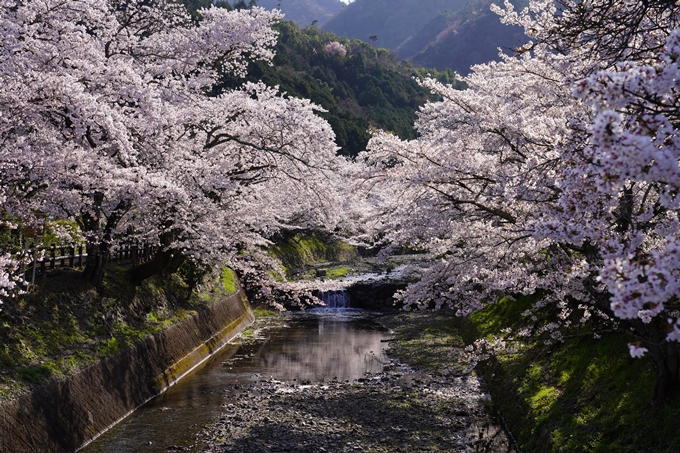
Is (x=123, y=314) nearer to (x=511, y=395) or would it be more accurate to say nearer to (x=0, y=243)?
(x=0, y=243)

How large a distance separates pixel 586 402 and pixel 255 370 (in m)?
9.58

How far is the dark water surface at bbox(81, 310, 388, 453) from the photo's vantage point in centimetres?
1030

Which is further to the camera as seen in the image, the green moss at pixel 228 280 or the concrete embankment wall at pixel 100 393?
the green moss at pixel 228 280

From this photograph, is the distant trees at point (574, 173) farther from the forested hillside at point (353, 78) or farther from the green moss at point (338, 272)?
the forested hillside at point (353, 78)

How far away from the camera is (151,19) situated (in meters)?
16.2

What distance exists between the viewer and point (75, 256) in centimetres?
1422

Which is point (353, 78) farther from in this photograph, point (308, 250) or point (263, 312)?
point (263, 312)

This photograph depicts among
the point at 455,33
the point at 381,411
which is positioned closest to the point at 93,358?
the point at 381,411

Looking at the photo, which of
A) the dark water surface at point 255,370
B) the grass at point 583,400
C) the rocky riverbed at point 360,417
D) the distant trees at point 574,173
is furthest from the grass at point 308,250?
the grass at point 583,400

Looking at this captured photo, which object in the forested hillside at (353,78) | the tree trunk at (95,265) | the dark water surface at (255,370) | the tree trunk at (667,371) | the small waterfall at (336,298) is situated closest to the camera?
the tree trunk at (667,371)

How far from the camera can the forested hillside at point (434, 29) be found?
13325 cm

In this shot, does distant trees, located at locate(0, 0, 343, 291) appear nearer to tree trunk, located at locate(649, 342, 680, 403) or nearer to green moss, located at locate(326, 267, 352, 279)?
tree trunk, located at locate(649, 342, 680, 403)

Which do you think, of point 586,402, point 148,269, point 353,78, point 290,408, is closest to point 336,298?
point 148,269

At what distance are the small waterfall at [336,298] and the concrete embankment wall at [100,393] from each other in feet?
40.3
